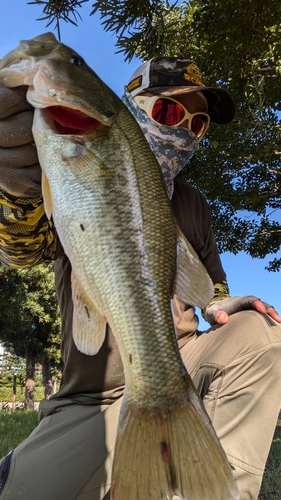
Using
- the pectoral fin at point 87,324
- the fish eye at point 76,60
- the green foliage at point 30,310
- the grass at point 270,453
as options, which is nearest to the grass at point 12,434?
the grass at point 270,453

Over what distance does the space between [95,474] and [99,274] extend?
117 centimetres

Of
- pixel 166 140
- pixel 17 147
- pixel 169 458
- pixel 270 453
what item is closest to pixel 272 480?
pixel 270 453

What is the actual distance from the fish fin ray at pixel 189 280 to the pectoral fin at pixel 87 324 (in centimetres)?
30

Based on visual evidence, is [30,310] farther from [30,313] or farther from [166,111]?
[166,111]

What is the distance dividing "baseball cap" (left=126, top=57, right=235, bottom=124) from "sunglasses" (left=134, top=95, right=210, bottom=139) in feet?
0.18

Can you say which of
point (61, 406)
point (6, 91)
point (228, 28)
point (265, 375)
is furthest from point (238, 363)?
point (228, 28)

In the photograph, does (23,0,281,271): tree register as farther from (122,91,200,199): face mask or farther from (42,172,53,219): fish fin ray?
(42,172,53,219): fish fin ray

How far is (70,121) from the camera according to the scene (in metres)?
1.61

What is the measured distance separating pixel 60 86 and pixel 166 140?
140 centimetres

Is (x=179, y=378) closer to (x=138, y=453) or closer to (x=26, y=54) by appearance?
(x=138, y=453)

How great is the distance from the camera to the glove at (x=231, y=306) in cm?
240

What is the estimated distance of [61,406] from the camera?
94.3 inches

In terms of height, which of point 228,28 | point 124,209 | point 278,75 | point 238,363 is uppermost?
point 228,28

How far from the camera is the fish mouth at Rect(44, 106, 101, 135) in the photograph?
160cm
